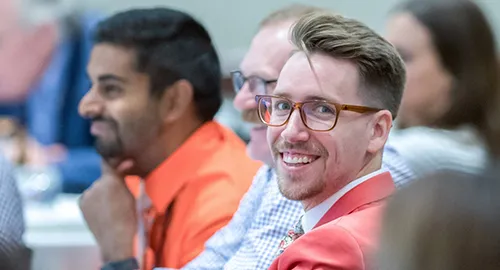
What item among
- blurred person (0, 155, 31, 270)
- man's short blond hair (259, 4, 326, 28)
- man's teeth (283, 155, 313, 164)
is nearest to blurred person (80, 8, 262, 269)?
blurred person (0, 155, 31, 270)

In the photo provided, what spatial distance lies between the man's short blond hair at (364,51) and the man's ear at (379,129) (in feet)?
0.06

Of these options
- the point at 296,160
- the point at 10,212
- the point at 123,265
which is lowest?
the point at 123,265

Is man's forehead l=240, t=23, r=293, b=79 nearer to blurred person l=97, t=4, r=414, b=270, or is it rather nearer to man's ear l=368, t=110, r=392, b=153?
blurred person l=97, t=4, r=414, b=270

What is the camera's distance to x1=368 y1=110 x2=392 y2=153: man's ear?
Answer: 62.7 inches

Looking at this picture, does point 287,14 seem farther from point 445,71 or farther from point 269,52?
point 445,71

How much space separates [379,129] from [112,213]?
100 centimetres

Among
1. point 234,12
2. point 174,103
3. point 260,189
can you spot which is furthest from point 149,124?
point 234,12

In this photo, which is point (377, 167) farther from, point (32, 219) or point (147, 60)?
point (32, 219)

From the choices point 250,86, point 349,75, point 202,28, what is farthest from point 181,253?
point 349,75

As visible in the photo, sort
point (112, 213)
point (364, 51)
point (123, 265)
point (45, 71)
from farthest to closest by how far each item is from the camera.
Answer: point (45, 71) → point (112, 213) → point (123, 265) → point (364, 51)

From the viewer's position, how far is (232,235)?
2006mm

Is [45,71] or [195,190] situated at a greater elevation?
[195,190]

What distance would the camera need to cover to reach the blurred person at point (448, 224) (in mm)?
876

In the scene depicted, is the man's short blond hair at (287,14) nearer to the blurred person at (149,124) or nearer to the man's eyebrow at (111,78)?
the blurred person at (149,124)
